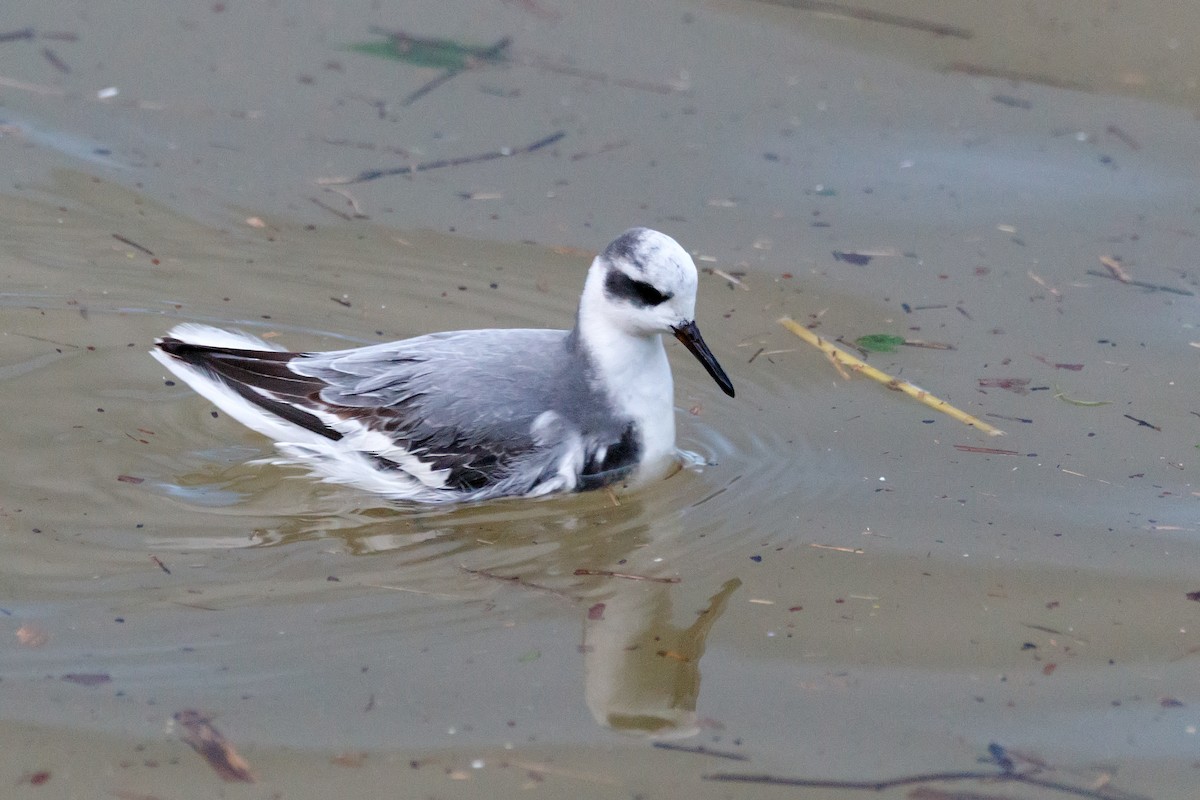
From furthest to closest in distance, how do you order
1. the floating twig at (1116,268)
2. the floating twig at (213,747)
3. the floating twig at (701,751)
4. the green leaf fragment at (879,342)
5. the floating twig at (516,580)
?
the floating twig at (1116,268), the green leaf fragment at (879,342), the floating twig at (516,580), the floating twig at (701,751), the floating twig at (213,747)

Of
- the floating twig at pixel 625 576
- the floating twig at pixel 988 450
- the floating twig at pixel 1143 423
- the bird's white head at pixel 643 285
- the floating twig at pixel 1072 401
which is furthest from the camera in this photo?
the floating twig at pixel 1072 401

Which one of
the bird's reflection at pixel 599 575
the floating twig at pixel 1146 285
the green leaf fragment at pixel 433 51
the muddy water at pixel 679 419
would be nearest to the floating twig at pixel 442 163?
the muddy water at pixel 679 419

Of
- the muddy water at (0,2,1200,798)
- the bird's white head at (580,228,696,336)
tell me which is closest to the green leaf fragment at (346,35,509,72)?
the muddy water at (0,2,1200,798)

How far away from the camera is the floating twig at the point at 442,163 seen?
7.11m

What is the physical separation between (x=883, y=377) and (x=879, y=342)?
0.31m

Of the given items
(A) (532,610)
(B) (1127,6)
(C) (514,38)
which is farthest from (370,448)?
(B) (1127,6)

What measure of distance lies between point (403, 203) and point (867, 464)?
280cm

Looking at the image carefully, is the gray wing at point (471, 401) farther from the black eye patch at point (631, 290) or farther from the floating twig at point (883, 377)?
the floating twig at point (883, 377)

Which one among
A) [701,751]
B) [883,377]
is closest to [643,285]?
[883,377]

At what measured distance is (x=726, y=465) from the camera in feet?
17.7

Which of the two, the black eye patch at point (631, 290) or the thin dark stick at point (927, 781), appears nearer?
the thin dark stick at point (927, 781)

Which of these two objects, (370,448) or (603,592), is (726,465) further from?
(370,448)


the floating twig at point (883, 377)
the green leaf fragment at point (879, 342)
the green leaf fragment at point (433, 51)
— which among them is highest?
the green leaf fragment at point (433, 51)

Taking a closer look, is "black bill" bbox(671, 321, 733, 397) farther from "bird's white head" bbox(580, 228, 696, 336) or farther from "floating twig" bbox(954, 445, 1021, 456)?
"floating twig" bbox(954, 445, 1021, 456)
